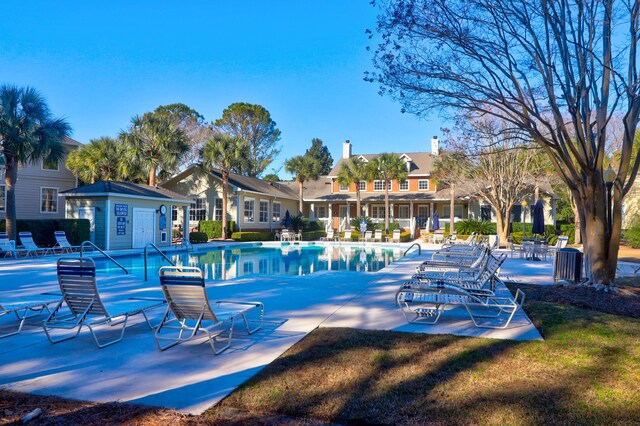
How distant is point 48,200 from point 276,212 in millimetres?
16004

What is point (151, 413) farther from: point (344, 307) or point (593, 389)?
point (344, 307)

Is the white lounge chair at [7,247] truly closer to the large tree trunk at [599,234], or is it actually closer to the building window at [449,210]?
the large tree trunk at [599,234]

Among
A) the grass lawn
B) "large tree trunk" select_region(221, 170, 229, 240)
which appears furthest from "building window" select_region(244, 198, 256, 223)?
the grass lawn

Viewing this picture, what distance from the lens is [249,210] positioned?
3322 centimetres

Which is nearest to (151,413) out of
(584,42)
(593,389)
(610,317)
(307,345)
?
(307,345)

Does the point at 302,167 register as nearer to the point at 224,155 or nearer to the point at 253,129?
the point at 224,155

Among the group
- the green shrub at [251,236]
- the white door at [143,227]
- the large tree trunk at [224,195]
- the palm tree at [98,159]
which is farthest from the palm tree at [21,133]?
the green shrub at [251,236]

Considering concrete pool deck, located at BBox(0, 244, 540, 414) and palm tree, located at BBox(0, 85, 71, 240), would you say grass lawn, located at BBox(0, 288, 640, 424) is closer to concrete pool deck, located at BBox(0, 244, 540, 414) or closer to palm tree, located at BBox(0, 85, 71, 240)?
concrete pool deck, located at BBox(0, 244, 540, 414)

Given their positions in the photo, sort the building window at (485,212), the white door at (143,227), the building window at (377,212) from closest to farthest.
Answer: the white door at (143,227)
the building window at (485,212)
the building window at (377,212)

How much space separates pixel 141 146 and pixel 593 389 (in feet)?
90.8

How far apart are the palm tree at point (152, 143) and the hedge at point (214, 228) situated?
462 centimetres

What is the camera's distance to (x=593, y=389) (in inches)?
162

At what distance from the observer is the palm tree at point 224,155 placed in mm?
29672

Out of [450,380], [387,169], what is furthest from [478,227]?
[450,380]
